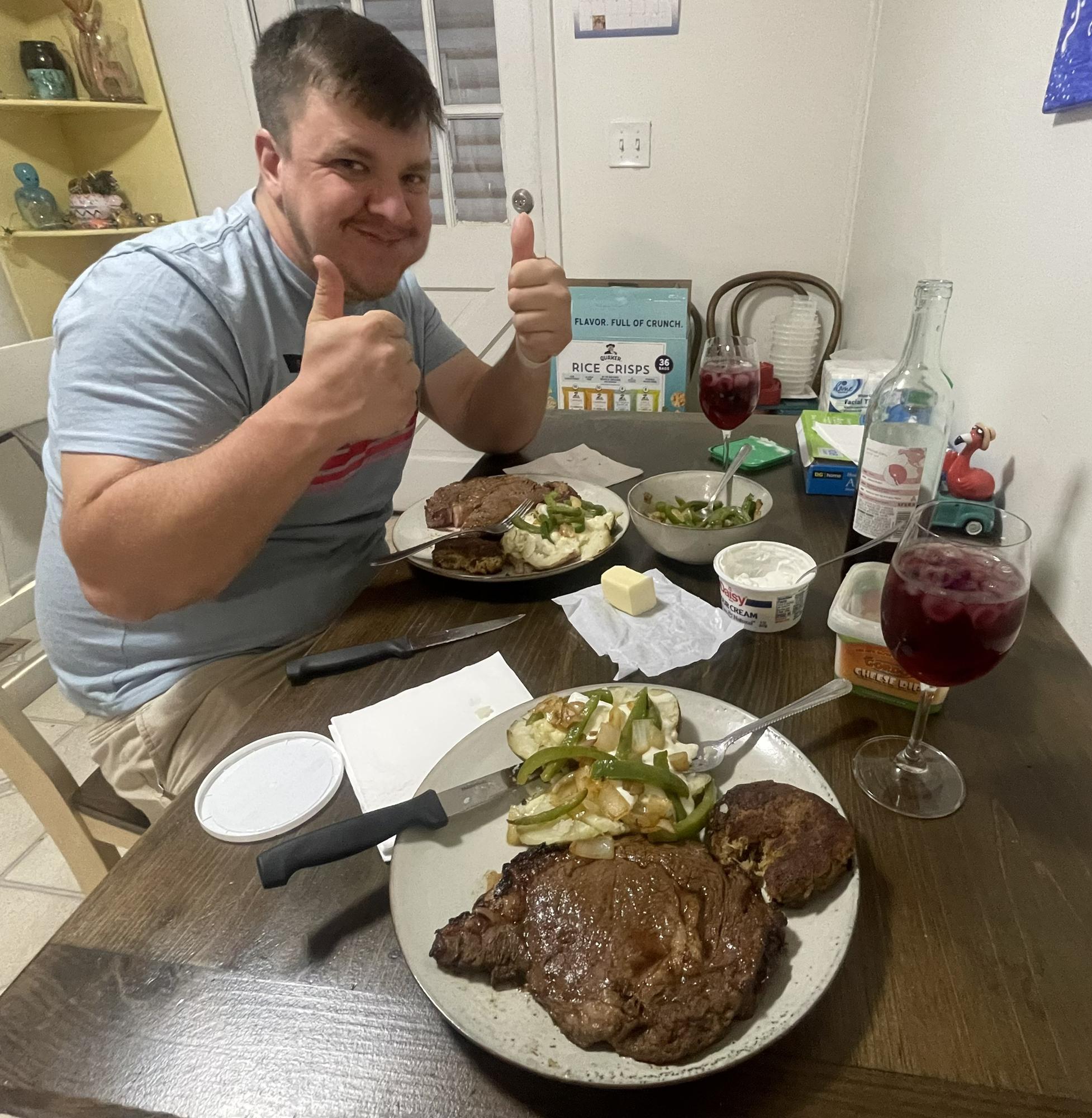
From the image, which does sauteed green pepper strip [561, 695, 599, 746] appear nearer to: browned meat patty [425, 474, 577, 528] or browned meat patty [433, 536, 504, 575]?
browned meat patty [433, 536, 504, 575]

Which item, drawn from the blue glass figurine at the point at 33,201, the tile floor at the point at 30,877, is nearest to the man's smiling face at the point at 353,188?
the tile floor at the point at 30,877

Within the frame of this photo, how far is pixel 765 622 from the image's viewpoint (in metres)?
0.84

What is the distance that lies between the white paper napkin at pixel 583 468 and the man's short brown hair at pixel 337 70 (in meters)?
0.61

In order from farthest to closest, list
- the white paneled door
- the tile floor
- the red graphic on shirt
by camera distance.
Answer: the white paneled door
the tile floor
the red graphic on shirt

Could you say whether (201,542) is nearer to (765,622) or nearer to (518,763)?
(518,763)

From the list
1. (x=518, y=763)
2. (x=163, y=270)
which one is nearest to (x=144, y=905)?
(x=518, y=763)

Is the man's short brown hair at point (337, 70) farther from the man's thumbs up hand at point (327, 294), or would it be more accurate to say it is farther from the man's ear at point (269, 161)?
the man's thumbs up hand at point (327, 294)

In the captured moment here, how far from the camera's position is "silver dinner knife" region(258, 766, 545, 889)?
1.75 feet

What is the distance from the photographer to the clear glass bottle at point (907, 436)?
2.79 ft

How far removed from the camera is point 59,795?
100 centimetres

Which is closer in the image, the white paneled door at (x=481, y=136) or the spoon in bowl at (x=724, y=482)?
the spoon in bowl at (x=724, y=482)

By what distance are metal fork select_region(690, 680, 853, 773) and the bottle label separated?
0.26 meters

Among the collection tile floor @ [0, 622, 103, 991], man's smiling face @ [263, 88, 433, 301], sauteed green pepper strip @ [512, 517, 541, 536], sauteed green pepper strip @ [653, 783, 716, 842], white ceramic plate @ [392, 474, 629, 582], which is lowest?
tile floor @ [0, 622, 103, 991]

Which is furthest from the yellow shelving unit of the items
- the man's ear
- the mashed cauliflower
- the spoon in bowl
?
the spoon in bowl
